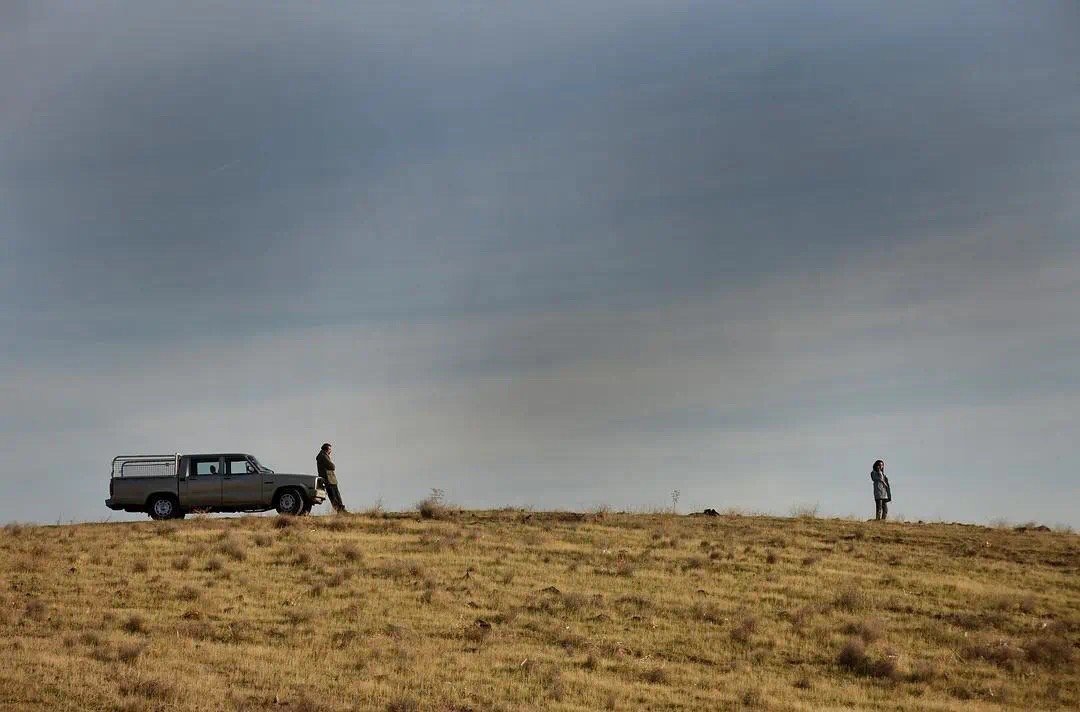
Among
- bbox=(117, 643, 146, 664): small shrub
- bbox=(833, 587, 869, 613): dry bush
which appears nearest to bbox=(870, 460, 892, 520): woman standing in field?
bbox=(833, 587, 869, 613): dry bush

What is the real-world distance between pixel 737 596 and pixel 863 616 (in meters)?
→ 2.94

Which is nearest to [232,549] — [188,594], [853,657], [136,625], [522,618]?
[188,594]

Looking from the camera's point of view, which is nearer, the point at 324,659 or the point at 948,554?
the point at 324,659

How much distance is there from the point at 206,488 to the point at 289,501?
8.36 feet

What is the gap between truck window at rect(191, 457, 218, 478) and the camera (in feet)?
109

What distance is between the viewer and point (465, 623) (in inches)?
881

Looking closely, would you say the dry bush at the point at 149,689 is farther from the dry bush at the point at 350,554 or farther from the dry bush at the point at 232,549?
the dry bush at the point at 350,554

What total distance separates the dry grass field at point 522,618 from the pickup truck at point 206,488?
118 cm

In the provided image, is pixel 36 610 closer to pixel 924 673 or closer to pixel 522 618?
pixel 522 618

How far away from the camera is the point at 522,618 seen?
22.9m

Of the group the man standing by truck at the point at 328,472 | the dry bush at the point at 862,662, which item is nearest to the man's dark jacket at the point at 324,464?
the man standing by truck at the point at 328,472

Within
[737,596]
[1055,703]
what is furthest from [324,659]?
[1055,703]

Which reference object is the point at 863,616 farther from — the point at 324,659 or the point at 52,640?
the point at 52,640

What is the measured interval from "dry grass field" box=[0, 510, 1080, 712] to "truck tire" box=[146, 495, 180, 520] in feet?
4.21
